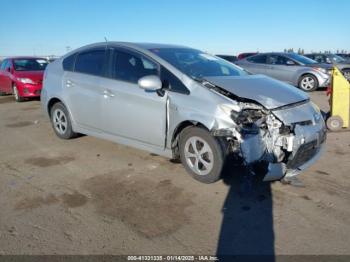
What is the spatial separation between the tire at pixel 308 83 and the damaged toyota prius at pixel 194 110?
8929 mm

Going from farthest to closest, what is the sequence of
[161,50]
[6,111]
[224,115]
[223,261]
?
1. [6,111]
2. [161,50]
3. [224,115]
4. [223,261]

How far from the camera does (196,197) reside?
13.1 feet

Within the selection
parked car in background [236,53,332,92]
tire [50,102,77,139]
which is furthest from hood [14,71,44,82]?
parked car in background [236,53,332,92]

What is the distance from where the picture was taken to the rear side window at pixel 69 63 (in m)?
5.96

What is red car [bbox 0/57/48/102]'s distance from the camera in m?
11.3

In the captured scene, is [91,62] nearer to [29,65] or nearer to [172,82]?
[172,82]

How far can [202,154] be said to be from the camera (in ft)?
14.0

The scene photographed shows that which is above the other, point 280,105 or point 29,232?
point 280,105

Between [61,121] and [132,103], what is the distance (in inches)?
82.3

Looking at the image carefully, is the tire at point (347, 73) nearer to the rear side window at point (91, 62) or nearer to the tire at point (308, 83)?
the tire at point (308, 83)

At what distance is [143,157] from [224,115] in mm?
1850

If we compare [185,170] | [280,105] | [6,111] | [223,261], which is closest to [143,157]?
[185,170]

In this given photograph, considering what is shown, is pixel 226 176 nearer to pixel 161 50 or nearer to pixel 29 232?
pixel 161 50

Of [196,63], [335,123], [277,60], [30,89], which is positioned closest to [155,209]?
[196,63]
